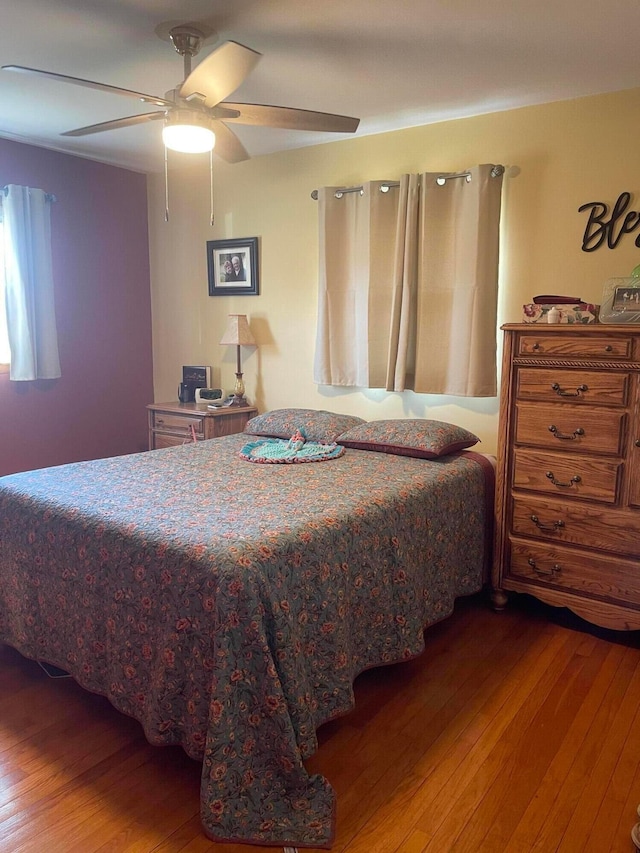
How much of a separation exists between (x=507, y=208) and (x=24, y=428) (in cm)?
308

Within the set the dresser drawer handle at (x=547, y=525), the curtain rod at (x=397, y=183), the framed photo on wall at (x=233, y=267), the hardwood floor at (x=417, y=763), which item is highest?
the curtain rod at (x=397, y=183)

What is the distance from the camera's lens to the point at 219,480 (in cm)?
240

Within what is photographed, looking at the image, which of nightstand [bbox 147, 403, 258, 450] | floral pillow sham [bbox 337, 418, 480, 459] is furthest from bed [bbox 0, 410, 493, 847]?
nightstand [bbox 147, 403, 258, 450]

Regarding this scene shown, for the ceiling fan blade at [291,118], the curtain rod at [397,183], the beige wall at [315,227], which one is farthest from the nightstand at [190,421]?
the ceiling fan blade at [291,118]

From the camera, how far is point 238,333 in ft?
12.9

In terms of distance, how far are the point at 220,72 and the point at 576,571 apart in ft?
7.50

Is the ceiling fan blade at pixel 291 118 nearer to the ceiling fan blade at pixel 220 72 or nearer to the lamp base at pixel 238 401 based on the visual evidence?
the ceiling fan blade at pixel 220 72

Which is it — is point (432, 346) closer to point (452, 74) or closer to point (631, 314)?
point (631, 314)

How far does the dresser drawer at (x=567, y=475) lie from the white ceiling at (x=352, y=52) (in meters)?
1.57

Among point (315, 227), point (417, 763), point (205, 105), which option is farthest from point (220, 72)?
point (417, 763)

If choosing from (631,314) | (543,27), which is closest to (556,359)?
(631,314)

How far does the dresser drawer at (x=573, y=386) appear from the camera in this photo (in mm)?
2377

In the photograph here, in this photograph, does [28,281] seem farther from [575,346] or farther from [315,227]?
[575,346]

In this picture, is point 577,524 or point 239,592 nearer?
point 239,592
